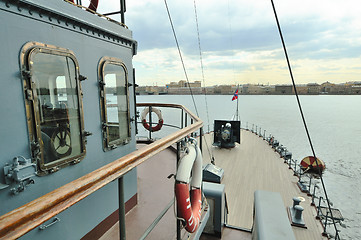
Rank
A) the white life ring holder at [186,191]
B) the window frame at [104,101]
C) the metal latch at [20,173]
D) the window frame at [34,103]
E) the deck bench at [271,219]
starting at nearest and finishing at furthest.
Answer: the white life ring holder at [186,191]
the metal latch at [20,173]
the window frame at [34,103]
the deck bench at [271,219]
the window frame at [104,101]

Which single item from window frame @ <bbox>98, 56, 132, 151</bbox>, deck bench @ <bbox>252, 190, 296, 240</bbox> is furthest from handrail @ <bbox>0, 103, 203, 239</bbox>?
deck bench @ <bbox>252, 190, 296, 240</bbox>

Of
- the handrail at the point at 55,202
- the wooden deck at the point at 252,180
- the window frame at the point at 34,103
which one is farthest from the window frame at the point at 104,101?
the wooden deck at the point at 252,180

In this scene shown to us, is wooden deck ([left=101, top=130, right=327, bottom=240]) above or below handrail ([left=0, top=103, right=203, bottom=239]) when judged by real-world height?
below

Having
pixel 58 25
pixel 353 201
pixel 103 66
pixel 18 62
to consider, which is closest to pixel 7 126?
pixel 18 62

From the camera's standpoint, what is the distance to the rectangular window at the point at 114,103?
9.04 feet

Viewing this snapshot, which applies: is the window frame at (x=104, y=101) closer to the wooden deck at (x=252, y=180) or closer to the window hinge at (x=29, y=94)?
the window hinge at (x=29, y=94)

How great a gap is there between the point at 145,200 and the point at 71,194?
→ 2996mm

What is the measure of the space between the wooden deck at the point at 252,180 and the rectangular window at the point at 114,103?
17.2 ft

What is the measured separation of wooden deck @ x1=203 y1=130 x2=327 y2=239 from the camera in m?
6.86

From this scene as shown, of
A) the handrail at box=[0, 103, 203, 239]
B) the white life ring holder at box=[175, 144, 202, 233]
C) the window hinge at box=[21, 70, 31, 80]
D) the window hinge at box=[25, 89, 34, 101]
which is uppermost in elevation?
the window hinge at box=[21, 70, 31, 80]

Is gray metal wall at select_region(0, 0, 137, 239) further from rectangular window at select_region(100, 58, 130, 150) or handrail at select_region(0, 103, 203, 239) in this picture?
handrail at select_region(0, 103, 203, 239)

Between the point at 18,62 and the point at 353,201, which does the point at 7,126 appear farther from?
the point at 353,201

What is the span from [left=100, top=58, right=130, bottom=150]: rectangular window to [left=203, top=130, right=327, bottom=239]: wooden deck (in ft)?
17.2

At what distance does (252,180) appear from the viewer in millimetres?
9992
